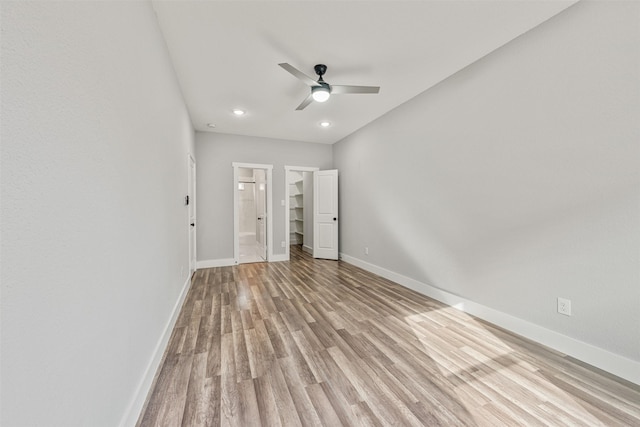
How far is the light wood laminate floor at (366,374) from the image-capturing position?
4.80ft

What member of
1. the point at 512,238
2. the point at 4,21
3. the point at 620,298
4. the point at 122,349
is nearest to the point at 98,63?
the point at 4,21

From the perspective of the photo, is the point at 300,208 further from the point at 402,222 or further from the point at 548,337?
the point at 548,337

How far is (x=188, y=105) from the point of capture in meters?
3.64

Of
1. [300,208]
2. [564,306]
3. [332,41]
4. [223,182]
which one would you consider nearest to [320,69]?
[332,41]

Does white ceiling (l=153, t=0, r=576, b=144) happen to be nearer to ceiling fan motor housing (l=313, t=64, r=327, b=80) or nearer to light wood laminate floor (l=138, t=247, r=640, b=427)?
ceiling fan motor housing (l=313, t=64, r=327, b=80)

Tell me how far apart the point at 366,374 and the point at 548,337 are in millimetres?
1642

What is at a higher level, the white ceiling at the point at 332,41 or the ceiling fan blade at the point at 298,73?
the white ceiling at the point at 332,41

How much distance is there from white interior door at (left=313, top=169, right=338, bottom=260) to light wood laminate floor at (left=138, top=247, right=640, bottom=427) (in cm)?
263

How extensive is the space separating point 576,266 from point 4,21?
10.6 feet

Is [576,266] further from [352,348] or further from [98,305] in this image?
[98,305]

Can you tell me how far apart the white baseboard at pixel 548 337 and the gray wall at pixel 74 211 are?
301 cm

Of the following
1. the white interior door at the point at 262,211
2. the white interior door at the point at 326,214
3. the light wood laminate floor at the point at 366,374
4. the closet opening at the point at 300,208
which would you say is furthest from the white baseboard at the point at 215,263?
the light wood laminate floor at the point at 366,374

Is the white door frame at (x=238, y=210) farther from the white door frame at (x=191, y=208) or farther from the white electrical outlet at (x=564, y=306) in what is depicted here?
the white electrical outlet at (x=564, y=306)

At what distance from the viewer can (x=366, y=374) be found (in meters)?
1.81
